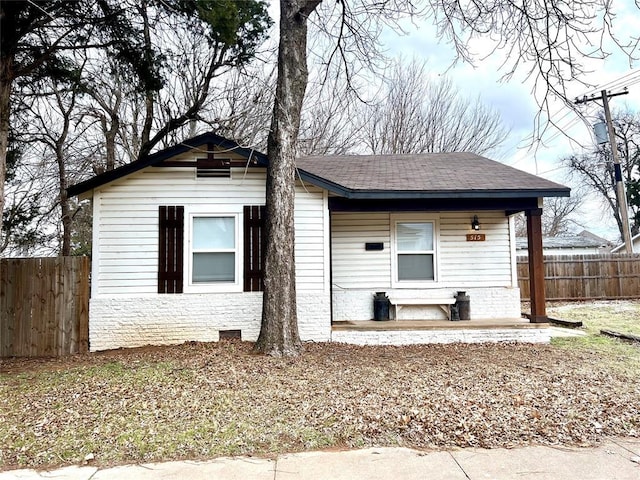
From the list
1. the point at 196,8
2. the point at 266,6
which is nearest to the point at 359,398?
the point at 196,8

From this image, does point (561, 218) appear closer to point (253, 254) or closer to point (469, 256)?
point (469, 256)

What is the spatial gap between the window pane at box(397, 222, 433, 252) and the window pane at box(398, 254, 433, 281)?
0.73ft

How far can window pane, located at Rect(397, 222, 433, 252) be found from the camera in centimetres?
885

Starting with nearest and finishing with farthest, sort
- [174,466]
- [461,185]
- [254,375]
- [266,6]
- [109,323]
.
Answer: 1. [174,466]
2. [254,375]
3. [109,323]
4. [461,185]
5. [266,6]

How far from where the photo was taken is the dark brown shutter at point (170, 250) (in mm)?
7406

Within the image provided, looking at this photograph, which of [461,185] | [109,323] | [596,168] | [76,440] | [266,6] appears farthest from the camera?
[596,168]

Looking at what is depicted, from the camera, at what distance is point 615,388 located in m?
4.83

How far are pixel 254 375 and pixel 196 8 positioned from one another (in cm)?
657

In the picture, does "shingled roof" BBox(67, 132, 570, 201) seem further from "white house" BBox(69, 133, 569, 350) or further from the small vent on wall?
the small vent on wall

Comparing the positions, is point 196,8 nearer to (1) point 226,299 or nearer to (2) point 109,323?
(1) point 226,299

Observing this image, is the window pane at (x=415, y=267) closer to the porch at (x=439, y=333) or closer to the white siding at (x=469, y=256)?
the white siding at (x=469, y=256)

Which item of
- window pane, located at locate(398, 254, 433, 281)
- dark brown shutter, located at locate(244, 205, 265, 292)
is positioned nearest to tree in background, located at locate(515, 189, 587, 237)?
window pane, located at locate(398, 254, 433, 281)

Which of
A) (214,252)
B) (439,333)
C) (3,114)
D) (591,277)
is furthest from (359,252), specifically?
(591,277)

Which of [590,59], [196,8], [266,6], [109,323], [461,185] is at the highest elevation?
[266,6]
